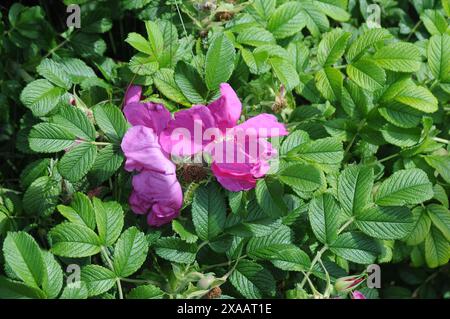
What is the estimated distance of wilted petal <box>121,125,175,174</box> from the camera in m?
1.26

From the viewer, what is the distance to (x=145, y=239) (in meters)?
1.33

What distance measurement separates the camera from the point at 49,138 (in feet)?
4.53

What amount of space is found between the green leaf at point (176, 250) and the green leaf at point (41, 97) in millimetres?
393

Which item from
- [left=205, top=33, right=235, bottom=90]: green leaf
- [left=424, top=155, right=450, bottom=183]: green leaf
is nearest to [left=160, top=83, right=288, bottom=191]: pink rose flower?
[left=205, top=33, right=235, bottom=90]: green leaf

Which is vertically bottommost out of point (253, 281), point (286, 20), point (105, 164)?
point (253, 281)

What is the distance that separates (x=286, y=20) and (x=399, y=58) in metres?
0.28

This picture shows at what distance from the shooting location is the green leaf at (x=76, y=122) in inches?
55.1

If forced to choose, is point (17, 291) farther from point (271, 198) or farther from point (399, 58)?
point (399, 58)

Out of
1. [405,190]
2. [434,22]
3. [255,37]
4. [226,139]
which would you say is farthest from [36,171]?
[434,22]

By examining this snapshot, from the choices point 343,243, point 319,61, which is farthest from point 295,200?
point 319,61

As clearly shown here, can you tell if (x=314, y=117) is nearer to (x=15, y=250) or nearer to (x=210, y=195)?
(x=210, y=195)

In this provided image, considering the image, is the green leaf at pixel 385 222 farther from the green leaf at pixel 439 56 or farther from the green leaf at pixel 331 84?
the green leaf at pixel 439 56

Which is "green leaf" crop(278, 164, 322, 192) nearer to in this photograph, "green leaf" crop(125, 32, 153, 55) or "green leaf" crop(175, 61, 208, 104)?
"green leaf" crop(175, 61, 208, 104)

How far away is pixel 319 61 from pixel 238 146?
433 mm
